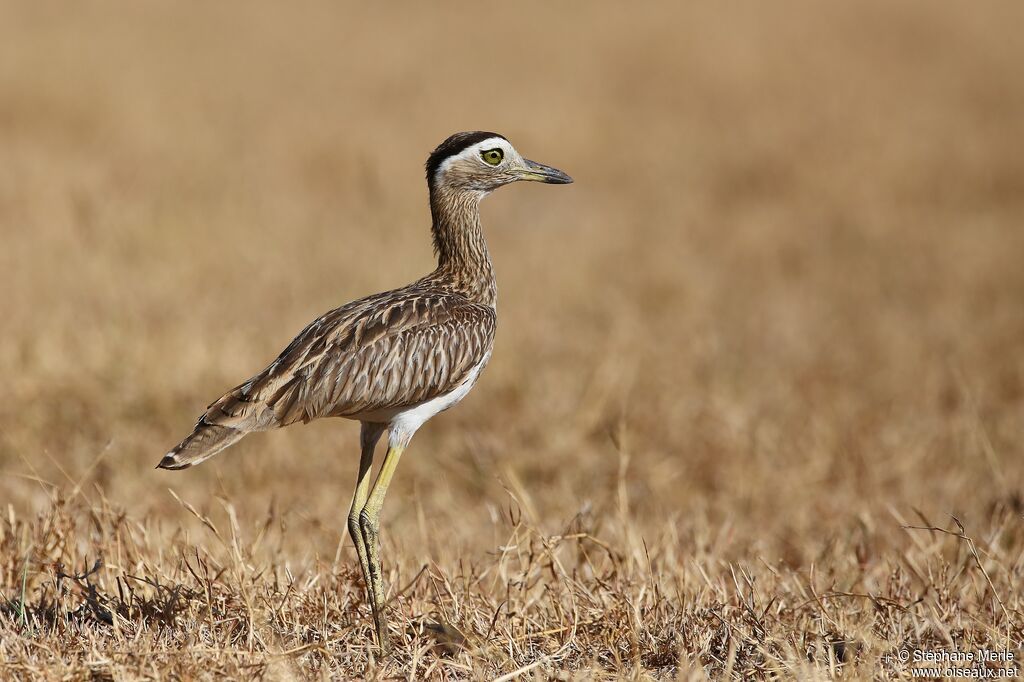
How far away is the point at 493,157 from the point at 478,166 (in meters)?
0.06

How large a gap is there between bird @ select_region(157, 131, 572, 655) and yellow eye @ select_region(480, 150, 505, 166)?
24 millimetres

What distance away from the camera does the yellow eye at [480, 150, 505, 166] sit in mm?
4473

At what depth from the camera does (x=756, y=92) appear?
50.9ft

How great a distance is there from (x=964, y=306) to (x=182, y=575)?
23.4 ft

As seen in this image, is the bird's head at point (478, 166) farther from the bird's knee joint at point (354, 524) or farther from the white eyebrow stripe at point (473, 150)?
the bird's knee joint at point (354, 524)

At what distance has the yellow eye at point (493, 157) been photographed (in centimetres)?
447

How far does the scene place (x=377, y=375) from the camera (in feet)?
12.7

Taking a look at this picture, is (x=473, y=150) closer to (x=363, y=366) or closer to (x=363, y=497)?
(x=363, y=366)

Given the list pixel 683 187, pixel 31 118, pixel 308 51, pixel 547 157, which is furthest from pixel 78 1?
pixel 683 187

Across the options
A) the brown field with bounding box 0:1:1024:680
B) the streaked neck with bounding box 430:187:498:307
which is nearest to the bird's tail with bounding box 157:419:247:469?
the brown field with bounding box 0:1:1024:680

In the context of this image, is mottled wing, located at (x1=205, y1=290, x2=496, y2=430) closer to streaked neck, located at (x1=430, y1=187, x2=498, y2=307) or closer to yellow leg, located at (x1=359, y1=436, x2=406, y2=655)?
yellow leg, located at (x1=359, y1=436, x2=406, y2=655)

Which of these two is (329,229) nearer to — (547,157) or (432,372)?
(547,157)

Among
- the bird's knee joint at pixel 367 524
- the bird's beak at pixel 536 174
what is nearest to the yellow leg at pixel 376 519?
the bird's knee joint at pixel 367 524

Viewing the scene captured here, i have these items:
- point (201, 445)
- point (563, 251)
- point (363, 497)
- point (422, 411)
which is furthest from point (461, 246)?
point (563, 251)
